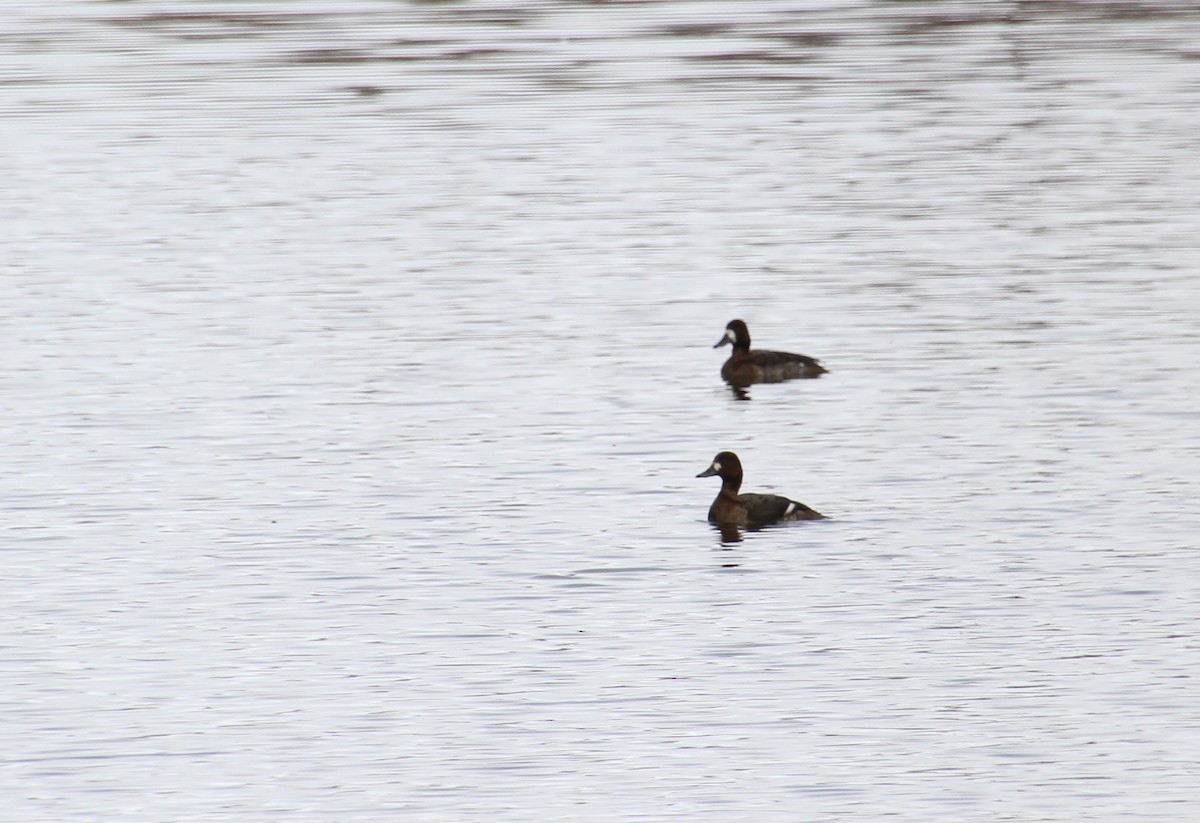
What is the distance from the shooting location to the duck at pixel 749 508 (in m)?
18.1

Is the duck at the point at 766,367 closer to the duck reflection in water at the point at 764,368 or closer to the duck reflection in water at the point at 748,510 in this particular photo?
the duck reflection in water at the point at 764,368

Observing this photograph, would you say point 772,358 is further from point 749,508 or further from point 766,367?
point 749,508

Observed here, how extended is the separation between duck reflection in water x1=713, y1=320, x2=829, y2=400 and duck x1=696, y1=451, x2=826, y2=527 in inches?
207

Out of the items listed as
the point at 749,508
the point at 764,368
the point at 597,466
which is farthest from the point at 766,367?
the point at 749,508

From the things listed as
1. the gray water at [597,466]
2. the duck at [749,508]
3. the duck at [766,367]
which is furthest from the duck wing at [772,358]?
the duck at [749,508]

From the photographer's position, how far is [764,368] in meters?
23.9

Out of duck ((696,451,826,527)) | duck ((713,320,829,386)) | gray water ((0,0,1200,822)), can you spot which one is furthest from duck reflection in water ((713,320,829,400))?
duck ((696,451,826,527))

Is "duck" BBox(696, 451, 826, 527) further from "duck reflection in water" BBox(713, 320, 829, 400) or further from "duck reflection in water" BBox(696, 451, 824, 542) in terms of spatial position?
"duck reflection in water" BBox(713, 320, 829, 400)

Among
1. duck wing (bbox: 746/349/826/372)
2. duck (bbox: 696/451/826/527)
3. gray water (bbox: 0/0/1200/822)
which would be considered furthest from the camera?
duck wing (bbox: 746/349/826/372)

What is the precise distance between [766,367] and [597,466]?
162 inches

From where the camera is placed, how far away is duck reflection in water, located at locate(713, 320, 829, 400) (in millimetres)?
23797

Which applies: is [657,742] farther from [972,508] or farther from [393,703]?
[972,508]

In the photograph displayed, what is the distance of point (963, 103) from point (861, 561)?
3277 cm

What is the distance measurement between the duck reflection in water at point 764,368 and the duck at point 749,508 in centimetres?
526
